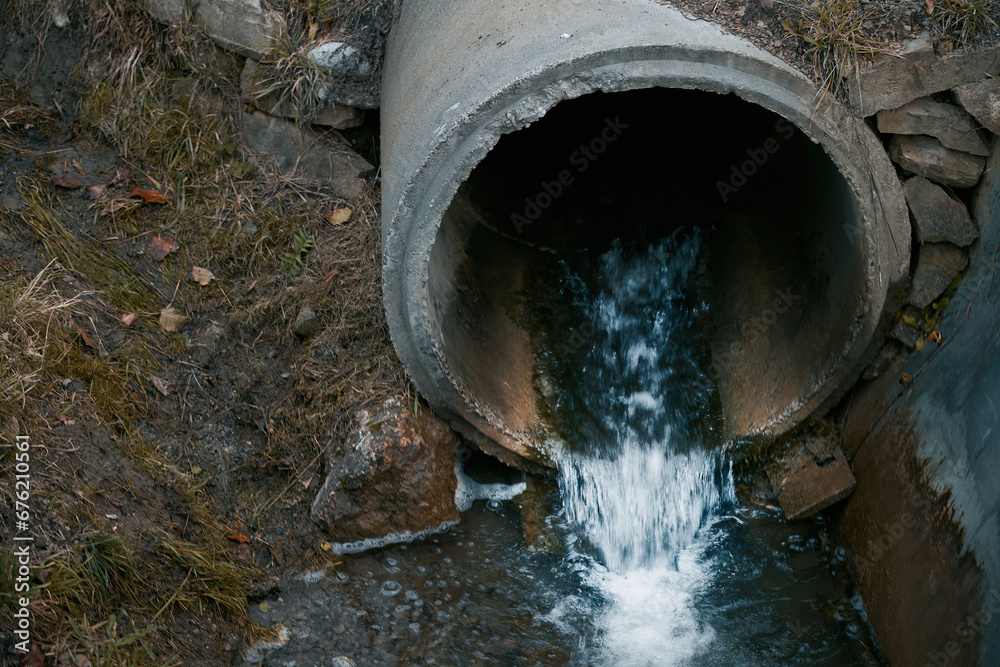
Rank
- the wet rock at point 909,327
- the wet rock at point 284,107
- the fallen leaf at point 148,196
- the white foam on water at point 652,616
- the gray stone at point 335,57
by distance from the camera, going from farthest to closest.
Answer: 1. the wet rock at point 284,107
2. the gray stone at point 335,57
3. the fallen leaf at point 148,196
4. the wet rock at point 909,327
5. the white foam on water at point 652,616

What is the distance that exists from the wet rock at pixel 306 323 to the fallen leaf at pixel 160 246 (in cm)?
73

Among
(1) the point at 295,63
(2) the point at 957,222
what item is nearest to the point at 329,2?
(1) the point at 295,63

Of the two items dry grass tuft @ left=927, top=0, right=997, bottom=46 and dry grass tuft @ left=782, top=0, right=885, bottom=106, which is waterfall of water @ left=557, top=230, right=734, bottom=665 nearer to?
dry grass tuft @ left=782, top=0, right=885, bottom=106

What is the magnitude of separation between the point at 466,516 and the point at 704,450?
1152 millimetres

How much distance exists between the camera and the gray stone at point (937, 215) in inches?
124

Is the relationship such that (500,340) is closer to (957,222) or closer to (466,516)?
(466,516)

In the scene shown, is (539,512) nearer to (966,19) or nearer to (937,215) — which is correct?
(937,215)

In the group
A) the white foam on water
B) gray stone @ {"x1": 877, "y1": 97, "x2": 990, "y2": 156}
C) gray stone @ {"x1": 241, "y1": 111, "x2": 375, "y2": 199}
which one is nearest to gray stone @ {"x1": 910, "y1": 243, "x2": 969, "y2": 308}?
gray stone @ {"x1": 877, "y1": 97, "x2": 990, "y2": 156}

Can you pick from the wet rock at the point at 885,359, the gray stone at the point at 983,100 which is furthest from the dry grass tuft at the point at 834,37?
the wet rock at the point at 885,359

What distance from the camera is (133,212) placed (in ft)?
13.1

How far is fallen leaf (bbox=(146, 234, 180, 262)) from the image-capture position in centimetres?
390

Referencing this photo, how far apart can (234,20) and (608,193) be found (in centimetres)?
221

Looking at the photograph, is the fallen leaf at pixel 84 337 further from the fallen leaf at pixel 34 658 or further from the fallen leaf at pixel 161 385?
the fallen leaf at pixel 34 658

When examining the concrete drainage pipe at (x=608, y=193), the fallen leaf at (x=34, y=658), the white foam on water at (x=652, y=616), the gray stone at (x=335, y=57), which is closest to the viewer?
the fallen leaf at (x=34, y=658)
